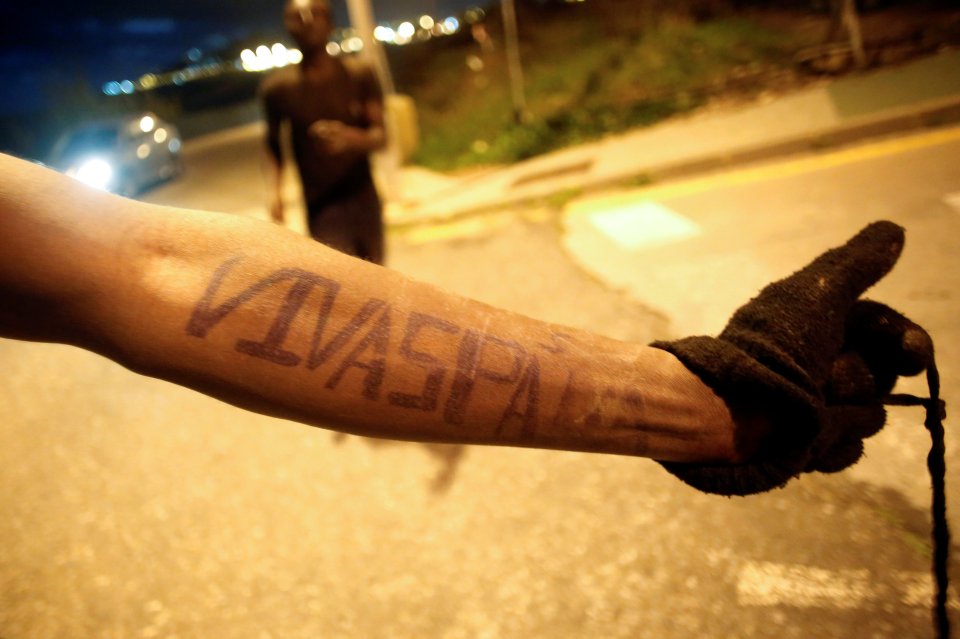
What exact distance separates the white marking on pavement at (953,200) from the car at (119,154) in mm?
11475

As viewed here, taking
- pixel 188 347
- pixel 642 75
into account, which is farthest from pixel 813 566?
pixel 642 75

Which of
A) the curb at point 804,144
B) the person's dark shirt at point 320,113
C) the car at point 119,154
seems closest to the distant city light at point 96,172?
the car at point 119,154

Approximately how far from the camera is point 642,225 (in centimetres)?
484

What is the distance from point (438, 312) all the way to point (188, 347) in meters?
0.42

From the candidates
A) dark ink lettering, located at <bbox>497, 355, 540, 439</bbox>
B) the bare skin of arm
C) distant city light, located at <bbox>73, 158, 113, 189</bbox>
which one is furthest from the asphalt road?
distant city light, located at <bbox>73, 158, 113, 189</bbox>

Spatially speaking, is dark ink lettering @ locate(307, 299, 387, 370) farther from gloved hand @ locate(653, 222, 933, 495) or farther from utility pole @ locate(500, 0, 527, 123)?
utility pole @ locate(500, 0, 527, 123)

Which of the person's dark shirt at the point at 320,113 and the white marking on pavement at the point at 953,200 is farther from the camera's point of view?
the white marking on pavement at the point at 953,200

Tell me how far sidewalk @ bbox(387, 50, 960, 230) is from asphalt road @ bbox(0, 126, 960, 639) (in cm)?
204

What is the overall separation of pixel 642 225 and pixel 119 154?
10.3 meters

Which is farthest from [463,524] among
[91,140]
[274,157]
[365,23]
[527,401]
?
[91,140]

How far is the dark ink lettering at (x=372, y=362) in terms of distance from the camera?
95cm

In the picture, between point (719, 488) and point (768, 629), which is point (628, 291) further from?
point (719, 488)

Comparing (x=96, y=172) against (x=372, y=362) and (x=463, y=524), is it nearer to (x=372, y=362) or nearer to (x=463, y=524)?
(x=463, y=524)

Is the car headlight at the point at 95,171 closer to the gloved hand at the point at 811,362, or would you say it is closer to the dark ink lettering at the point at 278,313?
the dark ink lettering at the point at 278,313
